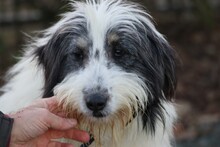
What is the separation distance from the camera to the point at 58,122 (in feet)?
11.5

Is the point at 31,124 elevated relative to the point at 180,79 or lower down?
elevated

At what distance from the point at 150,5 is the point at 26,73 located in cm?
460

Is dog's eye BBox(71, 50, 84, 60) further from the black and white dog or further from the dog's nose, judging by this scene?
the dog's nose

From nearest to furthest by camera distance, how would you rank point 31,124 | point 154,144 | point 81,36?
point 31,124, point 81,36, point 154,144

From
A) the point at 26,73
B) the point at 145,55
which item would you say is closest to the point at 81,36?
the point at 145,55

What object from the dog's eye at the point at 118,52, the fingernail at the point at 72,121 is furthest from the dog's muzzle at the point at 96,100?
the dog's eye at the point at 118,52

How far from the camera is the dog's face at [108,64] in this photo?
353 cm

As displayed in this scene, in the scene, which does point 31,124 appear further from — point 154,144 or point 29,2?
point 29,2

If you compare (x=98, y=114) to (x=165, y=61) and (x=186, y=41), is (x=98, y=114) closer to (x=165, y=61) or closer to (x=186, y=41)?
(x=165, y=61)

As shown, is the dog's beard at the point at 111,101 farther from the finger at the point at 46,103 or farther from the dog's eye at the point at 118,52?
the dog's eye at the point at 118,52

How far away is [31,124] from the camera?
3.54 meters

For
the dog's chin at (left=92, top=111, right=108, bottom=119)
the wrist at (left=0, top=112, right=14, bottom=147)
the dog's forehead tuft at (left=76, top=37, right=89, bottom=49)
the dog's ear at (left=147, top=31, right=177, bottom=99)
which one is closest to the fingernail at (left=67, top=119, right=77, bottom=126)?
the dog's chin at (left=92, top=111, right=108, bottom=119)

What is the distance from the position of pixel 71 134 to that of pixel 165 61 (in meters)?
0.83

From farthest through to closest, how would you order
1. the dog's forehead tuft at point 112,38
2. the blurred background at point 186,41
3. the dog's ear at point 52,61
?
1. the blurred background at point 186,41
2. the dog's ear at point 52,61
3. the dog's forehead tuft at point 112,38
